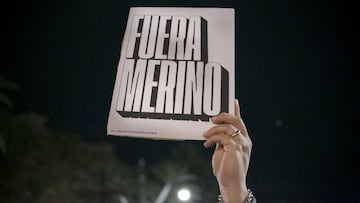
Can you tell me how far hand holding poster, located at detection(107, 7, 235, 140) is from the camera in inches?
21.4

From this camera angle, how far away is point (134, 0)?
840 millimetres

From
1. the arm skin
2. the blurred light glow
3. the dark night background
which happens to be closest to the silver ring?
the arm skin

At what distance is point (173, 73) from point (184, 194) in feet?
2.44

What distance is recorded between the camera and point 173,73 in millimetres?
583

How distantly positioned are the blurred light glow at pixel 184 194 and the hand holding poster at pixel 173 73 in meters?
0.73

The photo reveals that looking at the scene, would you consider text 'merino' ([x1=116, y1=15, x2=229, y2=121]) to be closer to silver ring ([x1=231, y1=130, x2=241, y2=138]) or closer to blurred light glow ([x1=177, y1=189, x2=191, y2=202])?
silver ring ([x1=231, y1=130, x2=241, y2=138])

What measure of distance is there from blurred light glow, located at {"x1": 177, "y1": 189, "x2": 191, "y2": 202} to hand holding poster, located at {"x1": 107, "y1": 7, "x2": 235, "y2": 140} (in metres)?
0.73
